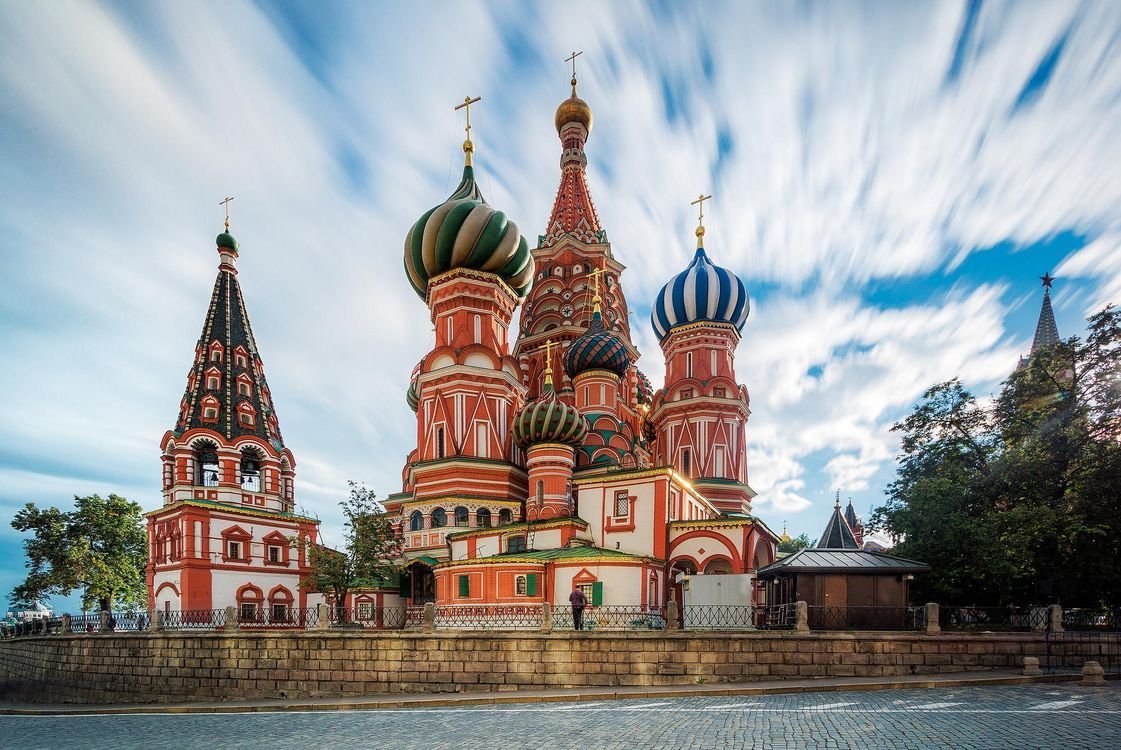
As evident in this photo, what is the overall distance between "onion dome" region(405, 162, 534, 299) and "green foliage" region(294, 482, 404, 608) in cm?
1216

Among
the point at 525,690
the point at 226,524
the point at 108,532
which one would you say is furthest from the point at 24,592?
the point at 525,690

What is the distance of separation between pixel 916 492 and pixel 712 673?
9.77m

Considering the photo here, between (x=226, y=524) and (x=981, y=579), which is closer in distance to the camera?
(x=981, y=579)

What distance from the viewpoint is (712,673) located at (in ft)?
48.2

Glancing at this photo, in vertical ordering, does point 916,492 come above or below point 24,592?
above

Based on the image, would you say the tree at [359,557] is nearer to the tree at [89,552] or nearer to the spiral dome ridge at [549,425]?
the spiral dome ridge at [549,425]

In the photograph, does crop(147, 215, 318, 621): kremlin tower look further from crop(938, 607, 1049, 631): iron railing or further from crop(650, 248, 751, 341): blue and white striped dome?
crop(938, 607, 1049, 631): iron railing

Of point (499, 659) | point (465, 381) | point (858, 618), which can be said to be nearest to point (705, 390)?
point (465, 381)

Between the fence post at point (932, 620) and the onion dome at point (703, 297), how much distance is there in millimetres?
22418

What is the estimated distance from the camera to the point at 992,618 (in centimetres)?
1784

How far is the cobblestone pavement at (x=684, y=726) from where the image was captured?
8797mm

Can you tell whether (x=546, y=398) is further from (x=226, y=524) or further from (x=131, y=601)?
(x=131, y=601)

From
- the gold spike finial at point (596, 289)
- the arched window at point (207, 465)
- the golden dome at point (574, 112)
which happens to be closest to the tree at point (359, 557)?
the arched window at point (207, 465)

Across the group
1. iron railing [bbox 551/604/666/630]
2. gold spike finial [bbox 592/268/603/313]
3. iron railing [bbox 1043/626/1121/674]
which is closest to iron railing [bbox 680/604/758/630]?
iron railing [bbox 551/604/666/630]
